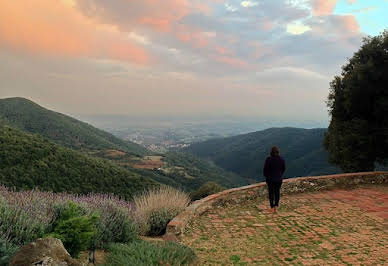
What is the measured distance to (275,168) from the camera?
6668 mm

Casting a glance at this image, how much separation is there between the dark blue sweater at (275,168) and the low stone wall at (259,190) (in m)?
1.32

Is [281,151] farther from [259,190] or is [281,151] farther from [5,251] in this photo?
[5,251]

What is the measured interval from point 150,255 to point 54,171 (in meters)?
27.7

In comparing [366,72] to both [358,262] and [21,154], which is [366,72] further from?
[21,154]

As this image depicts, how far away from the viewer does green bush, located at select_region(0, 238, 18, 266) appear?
2562 millimetres

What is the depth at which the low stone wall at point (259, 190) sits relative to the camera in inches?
220

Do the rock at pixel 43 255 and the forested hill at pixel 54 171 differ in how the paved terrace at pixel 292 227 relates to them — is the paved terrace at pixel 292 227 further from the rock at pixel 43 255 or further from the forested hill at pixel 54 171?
the forested hill at pixel 54 171

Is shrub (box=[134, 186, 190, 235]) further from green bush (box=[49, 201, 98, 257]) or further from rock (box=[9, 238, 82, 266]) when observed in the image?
rock (box=[9, 238, 82, 266])

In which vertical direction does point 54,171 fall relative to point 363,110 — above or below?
below

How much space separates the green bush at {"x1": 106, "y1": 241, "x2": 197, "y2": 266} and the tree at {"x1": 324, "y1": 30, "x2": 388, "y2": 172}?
12099mm

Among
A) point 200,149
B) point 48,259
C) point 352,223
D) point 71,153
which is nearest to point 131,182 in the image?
point 71,153

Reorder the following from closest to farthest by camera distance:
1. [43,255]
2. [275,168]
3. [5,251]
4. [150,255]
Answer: [43,255], [5,251], [150,255], [275,168]

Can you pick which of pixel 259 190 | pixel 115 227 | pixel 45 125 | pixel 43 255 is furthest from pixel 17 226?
pixel 45 125

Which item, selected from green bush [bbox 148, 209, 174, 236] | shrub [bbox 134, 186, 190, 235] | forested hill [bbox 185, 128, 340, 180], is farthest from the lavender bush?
forested hill [bbox 185, 128, 340, 180]
